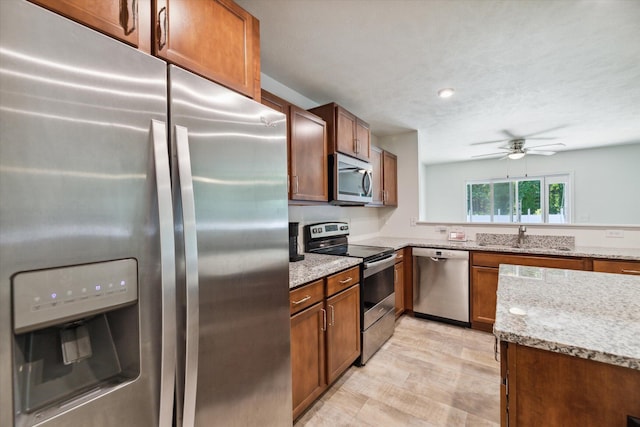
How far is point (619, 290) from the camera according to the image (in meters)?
1.34

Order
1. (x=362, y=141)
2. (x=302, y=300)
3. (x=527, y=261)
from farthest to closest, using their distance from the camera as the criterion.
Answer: (x=362, y=141), (x=527, y=261), (x=302, y=300)

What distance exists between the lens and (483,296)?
2.95 metres

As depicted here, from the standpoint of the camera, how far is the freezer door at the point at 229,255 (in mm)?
850

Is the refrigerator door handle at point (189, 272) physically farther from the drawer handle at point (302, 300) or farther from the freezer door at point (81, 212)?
the drawer handle at point (302, 300)

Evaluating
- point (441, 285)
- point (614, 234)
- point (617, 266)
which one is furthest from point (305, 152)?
point (614, 234)

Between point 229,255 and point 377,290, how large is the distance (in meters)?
1.80

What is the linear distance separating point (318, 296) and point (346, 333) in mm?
514

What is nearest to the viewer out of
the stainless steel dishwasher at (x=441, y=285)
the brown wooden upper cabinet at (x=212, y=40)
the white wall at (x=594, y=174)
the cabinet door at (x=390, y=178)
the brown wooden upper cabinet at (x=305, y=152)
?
the brown wooden upper cabinet at (x=212, y=40)

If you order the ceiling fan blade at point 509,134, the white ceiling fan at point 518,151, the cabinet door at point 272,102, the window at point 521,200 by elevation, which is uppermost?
the ceiling fan blade at point 509,134

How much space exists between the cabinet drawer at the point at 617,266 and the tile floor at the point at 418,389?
114 cm

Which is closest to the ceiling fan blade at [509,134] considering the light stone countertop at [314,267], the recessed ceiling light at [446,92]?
the recessed ceiling light at [446,92]

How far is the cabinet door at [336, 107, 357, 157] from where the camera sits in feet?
8.32

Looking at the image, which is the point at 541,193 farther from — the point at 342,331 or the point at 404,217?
the point at 342,331

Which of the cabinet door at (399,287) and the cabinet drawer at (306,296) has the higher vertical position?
the cabinet drawer at (306,296)
